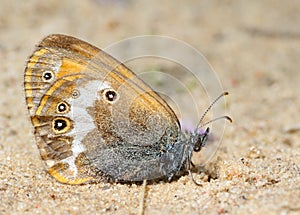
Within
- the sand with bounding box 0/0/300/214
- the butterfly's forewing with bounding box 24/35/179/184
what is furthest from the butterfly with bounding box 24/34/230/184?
the sand with bounding box 0/0/300/214

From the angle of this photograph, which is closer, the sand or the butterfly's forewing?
the sand

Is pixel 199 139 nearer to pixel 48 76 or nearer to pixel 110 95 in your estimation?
pixel 110 95

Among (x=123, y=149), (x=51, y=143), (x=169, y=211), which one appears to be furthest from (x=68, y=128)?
(x=169, y=211)

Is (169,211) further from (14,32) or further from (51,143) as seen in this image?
(14,32)

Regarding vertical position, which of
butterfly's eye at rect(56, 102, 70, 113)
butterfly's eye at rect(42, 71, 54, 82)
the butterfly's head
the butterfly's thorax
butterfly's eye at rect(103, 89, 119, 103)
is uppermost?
butterfly's eye at rect(42, 71, 54, 82)

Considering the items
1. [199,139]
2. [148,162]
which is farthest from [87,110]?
[199,139]

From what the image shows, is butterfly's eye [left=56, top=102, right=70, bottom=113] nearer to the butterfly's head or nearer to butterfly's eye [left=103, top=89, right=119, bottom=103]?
butterfly's eye [left=103, top=89, right=119, bottom=103]

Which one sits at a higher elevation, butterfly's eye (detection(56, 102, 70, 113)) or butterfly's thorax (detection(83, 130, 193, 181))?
butterfly's eye (detection(56, 102, 70, 113))

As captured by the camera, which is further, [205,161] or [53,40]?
[205,161]
